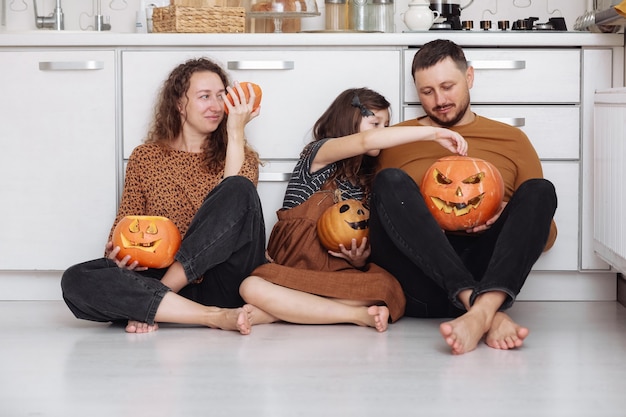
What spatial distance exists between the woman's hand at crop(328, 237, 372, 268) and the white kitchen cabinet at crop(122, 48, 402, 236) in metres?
0.41

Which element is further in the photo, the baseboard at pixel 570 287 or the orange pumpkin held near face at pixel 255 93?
the baseboard at pixel 570 287

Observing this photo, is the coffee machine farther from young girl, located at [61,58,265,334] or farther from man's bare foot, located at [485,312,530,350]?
man's bare foot, located at [485,312,530,350]

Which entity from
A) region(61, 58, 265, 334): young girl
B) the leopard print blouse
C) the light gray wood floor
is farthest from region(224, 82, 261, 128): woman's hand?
the light gray wood floor

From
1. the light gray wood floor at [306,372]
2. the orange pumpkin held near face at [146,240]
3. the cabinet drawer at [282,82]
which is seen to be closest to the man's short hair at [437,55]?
the cabinet drawer at [282,82]

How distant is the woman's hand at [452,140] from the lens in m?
2.46

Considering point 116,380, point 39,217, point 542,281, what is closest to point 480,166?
point 542,281

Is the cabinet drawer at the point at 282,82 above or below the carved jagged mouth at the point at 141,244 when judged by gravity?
above

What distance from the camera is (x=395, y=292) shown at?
2543 millimetres

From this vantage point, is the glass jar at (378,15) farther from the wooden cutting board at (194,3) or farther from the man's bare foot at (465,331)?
the man's bare foot at (465,331)

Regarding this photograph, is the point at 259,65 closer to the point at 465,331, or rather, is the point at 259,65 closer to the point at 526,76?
the point at 526,76

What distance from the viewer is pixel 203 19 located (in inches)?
118

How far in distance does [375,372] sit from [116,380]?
0.54 meters

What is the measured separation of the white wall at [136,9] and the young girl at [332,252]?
0.80 m

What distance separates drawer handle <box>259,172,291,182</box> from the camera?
117 inches
